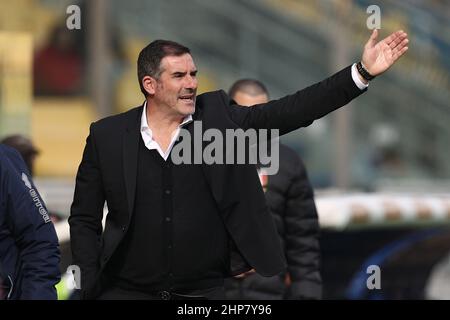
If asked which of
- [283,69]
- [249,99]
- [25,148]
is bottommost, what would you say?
[25,148]

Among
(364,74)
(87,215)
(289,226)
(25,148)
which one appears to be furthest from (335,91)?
(25,148)

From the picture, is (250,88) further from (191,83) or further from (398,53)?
(398,53)

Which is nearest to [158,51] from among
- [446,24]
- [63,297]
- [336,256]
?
[63,297]

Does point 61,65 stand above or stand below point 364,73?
above

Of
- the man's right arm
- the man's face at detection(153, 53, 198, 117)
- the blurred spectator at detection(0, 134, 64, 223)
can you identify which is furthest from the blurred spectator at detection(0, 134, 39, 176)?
the man's face at detection(153, 53, 198, 117)

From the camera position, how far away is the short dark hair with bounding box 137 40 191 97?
171 inches

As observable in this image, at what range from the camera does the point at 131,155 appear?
4.37m

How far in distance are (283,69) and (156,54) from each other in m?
7.81

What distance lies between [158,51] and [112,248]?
0.74 m

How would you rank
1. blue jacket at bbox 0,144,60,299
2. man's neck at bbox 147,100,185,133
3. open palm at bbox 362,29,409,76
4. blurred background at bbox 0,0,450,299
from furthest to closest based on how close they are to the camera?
blurred background at bbox 0,0,450,299, man's neck at bbox 147,100,185,133, open palm at bbox 362,29,409,76, blue jacket at bbox 0,144,60,299

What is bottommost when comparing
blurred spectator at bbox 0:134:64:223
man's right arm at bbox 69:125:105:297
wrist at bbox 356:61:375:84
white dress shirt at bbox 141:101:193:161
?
man's right arm at bbox 69:125:105:297

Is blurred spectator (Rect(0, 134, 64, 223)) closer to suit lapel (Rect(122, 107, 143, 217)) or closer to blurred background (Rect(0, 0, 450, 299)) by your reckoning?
suit lapel (Rect(122, 107, 143, 217))

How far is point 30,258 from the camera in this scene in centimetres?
370

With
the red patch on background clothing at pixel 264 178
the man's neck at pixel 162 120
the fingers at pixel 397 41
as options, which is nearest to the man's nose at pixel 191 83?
the man's neck at pixel 162 120
